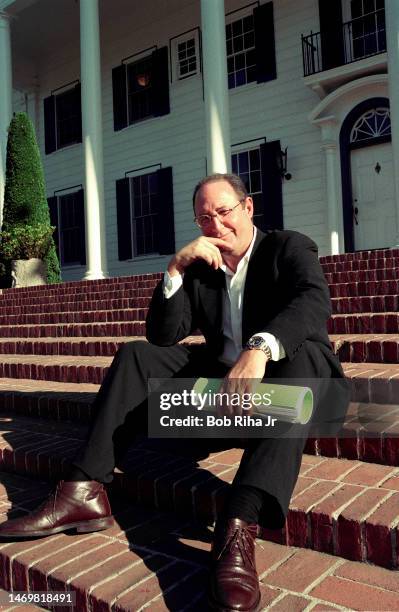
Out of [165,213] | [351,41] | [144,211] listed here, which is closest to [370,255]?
[351,41]

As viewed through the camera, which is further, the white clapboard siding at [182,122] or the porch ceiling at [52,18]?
the porch ceiling at [52,18]

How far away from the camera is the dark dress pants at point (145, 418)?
1782 millimetres

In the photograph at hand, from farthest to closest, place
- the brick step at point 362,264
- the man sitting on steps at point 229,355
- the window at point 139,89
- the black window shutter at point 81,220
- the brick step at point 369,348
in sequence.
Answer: the black window shutter at point 81,220 → the window at point 139,89 → the brick step at point 362,264 → the brick step at point 369,348 → the man sitting on steps at point 229,355

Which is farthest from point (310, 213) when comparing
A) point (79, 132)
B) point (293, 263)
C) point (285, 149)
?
point (293, 263)

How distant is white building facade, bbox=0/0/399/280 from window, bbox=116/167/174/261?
0.10ft

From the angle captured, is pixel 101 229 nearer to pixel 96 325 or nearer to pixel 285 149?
pixel 285 149

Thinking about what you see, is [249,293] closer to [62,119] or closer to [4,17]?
[4,17]

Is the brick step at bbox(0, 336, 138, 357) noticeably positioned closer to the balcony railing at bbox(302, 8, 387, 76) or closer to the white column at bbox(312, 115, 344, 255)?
the white column at bbox(312, 115, 344, 255)

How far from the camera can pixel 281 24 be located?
10.3m

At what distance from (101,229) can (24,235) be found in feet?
5.02

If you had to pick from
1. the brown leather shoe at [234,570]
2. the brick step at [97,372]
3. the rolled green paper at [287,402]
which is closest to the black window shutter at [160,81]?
the brick step at [97,372]

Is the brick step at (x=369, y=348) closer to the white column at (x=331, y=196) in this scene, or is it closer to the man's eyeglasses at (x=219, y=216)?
the man's eyeglasses at (x=219, y=216)

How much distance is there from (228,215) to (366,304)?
2.52 meters

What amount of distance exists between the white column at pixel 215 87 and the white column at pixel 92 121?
2.64 metres
